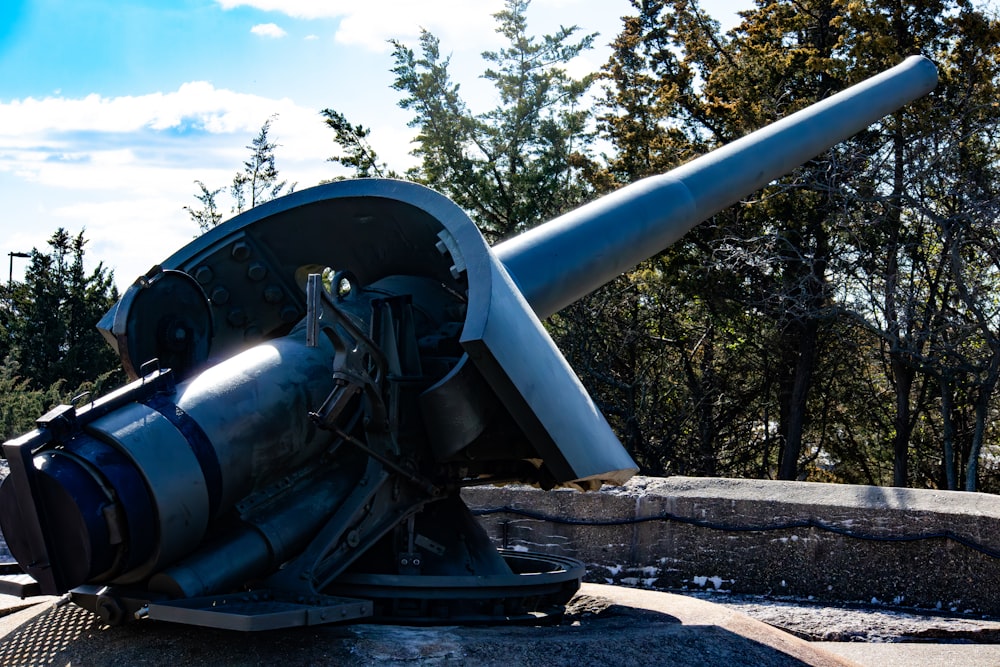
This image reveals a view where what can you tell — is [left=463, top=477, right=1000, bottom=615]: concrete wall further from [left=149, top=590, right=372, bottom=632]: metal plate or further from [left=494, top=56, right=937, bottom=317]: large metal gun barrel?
[left=149, top=590, right=372, bottom=632]: metal plate

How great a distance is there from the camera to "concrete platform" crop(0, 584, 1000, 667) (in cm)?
371

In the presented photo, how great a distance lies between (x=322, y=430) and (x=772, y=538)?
3345 mm

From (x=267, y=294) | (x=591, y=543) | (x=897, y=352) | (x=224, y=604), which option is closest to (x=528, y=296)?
(x=267, y=294)

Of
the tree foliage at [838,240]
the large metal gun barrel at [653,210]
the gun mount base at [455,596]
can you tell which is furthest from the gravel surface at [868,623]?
the tree foliage at [838,240]

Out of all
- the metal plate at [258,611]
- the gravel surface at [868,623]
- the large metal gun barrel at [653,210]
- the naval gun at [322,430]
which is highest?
the large metal gun barrel at [653,210]

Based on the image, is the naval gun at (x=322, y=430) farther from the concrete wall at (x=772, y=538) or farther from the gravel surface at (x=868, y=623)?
the concrete wall at (x=772, y=538)

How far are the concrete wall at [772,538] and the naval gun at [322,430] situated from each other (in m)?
1.69

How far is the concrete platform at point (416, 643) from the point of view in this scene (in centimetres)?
371

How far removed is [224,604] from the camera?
3.66 meters

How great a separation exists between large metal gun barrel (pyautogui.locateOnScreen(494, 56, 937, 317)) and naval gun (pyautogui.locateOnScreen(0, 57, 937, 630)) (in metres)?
0.02

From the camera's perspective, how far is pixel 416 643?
380cm

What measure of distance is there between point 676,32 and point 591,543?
31.4 feet

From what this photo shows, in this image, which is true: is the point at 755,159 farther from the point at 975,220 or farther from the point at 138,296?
the point at 975,220

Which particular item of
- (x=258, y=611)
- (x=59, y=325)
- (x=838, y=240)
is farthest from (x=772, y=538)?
(x=59, y=325)
